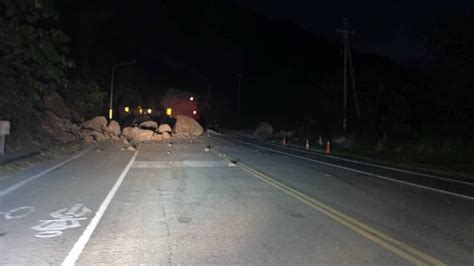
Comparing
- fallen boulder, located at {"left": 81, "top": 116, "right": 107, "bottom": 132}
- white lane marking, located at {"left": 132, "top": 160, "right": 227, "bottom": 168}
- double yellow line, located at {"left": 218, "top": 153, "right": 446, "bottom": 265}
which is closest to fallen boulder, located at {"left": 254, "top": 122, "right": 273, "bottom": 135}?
fallen boulder, located at {"left": 81, "top": 116, "right": 107, "bottom": 132}

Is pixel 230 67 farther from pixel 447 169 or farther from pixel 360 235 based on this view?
pixel 360 235

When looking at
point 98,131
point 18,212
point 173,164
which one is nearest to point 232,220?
point 18,212

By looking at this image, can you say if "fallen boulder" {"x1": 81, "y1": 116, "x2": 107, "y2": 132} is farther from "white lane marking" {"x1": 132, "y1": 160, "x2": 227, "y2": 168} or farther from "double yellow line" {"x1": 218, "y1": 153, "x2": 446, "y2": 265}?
"double yellow line" {"x1": 218, "y1": 153, "x2": 446, "y2": 265}

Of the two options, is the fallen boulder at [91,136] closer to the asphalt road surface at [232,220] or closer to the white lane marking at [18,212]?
the asphalt road surface at [232,220]

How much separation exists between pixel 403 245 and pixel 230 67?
5375 inches

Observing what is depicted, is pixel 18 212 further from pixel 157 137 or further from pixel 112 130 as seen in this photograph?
pixel 112 130

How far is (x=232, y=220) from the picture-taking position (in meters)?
9.47

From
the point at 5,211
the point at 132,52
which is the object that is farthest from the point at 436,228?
the point at 132,52

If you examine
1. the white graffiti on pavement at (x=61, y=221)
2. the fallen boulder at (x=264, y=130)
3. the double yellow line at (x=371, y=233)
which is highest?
the fallen boulder at (x=264, y=130)

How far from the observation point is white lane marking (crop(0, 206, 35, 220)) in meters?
9.75

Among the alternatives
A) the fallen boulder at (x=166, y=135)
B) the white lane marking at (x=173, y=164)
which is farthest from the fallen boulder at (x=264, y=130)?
the white lane marking at (x=173, y=164)

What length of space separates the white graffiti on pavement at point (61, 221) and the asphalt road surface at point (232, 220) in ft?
0.05

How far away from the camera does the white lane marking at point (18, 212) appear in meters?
9.75

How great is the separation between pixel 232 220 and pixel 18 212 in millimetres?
4061
